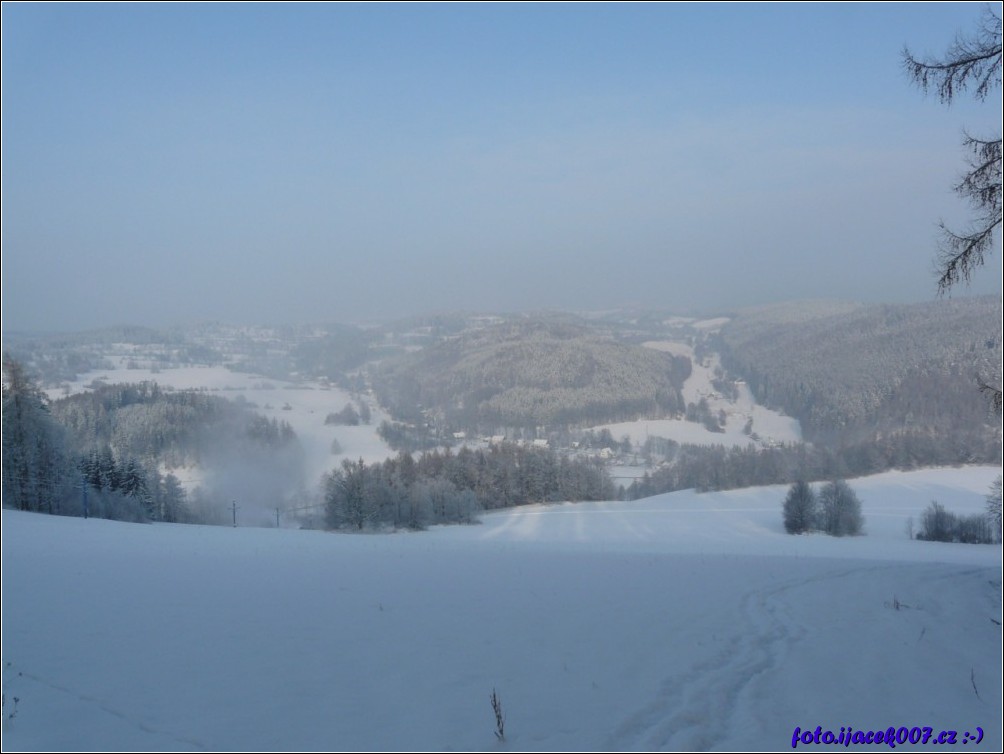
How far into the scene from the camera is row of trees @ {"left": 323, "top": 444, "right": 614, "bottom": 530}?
3275 centimetres

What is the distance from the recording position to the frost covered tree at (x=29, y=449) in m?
24.3

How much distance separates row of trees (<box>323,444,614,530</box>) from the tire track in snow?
1045 inches

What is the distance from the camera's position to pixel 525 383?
59.0 metres

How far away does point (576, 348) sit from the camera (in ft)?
212

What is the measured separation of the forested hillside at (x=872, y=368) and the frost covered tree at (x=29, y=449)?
1297 inches

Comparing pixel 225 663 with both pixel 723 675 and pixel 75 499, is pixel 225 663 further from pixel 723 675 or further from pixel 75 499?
pixel 75 499

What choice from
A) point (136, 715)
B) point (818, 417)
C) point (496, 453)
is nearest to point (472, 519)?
point (496, 453)

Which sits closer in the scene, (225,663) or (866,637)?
(225,663)

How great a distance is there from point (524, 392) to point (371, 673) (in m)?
52.7

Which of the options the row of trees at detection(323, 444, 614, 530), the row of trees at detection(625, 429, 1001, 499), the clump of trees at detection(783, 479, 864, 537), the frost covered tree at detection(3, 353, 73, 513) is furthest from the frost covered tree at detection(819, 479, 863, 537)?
the frost covered tree at detection(3, 353, 73, 513)

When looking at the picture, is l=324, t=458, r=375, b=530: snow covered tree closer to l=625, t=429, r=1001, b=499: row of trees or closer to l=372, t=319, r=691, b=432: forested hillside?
l=372, t=319, r=691, b=432: forested hillside

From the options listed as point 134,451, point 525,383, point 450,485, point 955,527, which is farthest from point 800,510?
point 134,451

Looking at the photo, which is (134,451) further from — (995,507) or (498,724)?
(995,507)

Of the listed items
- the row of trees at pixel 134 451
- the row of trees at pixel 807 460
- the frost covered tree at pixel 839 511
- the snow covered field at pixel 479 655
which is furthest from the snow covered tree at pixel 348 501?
the frost covered tree at pixel 839 511
